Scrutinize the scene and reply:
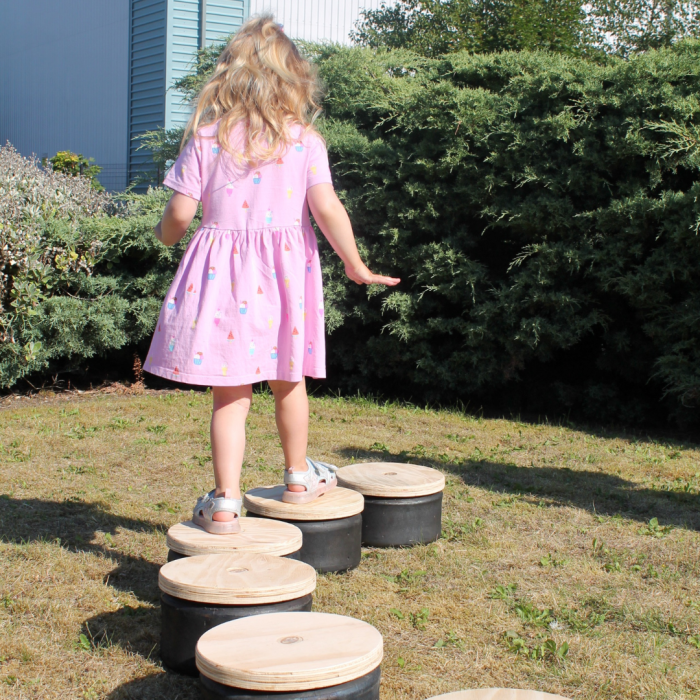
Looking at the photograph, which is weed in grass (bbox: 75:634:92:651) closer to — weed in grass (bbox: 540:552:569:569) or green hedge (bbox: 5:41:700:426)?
weed in grass (bbox: 540:552:569:569)

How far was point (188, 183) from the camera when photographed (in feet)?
9.16

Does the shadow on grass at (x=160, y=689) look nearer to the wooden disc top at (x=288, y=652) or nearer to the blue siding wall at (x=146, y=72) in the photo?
the wooden disc top at (x=288, y=652)

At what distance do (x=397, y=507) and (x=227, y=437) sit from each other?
0.96 meters

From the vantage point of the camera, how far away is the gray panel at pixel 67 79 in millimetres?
13836

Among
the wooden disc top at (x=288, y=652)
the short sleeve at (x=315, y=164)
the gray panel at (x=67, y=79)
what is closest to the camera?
the wooden disc top at (x=288, y=652)

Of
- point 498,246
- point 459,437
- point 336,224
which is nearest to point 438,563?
point 336,224

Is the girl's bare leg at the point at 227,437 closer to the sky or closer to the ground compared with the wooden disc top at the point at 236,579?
closer to the sky

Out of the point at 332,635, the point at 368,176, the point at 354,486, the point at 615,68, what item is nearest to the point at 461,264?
the point at 368,176

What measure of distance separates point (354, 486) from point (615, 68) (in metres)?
4.38

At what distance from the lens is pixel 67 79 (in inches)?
624

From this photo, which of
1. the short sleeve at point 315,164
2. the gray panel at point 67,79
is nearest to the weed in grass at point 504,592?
the short sleeve at point 315,164

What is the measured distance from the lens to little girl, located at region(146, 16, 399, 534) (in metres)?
2.73

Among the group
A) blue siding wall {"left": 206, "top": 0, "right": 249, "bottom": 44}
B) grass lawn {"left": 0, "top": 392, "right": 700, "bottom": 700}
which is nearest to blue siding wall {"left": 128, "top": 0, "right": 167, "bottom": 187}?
blue siding wall {"left": 206, "top": 0, "right": 249, "bottom": 44}

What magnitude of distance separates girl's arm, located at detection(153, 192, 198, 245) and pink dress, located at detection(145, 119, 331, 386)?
0.04 metres
